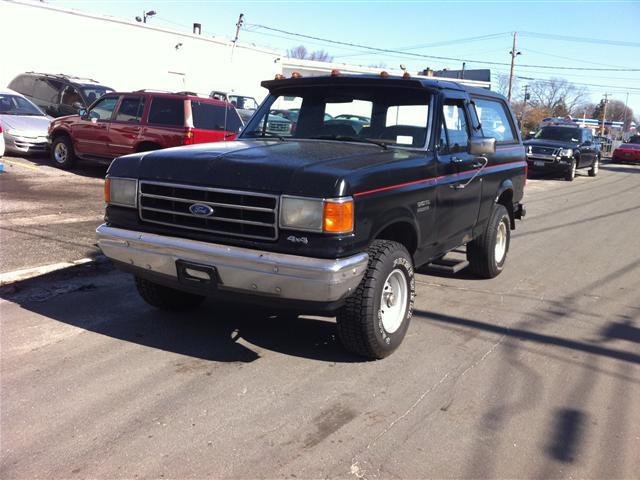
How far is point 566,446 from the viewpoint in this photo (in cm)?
333

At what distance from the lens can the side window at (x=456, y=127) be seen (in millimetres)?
5242

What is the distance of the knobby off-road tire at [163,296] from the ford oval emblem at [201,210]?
46.4 inches

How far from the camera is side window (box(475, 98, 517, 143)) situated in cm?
624

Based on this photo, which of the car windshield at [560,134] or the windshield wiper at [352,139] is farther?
the car windshield at [560,134]

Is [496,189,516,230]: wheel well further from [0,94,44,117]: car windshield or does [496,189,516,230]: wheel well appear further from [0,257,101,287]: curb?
[0,94,44,117]: car windshield

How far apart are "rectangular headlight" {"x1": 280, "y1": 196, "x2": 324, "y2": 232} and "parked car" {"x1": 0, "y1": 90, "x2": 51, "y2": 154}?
12773 millimetres

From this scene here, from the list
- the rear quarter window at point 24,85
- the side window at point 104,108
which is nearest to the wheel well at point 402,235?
the side window at point 104,108

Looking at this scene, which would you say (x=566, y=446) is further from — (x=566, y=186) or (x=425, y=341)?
(x=566, y=186)

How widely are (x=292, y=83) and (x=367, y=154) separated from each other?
4.94 feet

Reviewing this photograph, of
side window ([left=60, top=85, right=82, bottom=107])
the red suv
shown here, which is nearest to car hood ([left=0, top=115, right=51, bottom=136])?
the red suv

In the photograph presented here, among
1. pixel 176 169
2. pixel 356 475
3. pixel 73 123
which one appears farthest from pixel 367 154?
pixel 73 123

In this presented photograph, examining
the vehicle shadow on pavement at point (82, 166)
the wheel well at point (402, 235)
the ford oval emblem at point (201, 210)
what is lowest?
the vehicle shadow on pavement at point (82, 166)

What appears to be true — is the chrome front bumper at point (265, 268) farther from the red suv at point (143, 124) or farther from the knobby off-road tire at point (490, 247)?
the red suv at point (143, 124)

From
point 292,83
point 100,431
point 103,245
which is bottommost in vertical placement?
point 100,431
